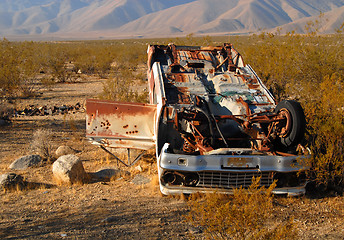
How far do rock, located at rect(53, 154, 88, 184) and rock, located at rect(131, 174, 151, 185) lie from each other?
37.9 inches

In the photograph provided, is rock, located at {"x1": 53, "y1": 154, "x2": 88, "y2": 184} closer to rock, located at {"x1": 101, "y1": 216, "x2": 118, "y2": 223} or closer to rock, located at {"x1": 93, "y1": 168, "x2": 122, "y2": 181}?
rock, located at {"x1": 93, "y1": 168, "x2": 122, "y2": 181}

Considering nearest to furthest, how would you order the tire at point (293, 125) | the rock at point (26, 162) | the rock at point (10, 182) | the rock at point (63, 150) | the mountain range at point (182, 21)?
the tire at point (293, 125), the rock at point (10, 182), the rock at point (26, 162), the rock at point (63, 150), the mountain range at point (182, 21)

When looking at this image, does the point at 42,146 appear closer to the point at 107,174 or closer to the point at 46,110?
the point at 107,174

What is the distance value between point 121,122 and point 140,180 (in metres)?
1.20

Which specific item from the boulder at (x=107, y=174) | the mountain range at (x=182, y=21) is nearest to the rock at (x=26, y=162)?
the boulder at (x=107, y=174)

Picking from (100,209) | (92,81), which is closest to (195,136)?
(100,209)

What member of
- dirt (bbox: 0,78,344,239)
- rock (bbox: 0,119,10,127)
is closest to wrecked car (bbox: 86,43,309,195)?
dirt (bbox: 0,78,344,239)

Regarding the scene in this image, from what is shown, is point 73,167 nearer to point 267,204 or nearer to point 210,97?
point 210,97

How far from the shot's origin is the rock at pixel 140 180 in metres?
6.32

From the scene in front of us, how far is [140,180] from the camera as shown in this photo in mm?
6430

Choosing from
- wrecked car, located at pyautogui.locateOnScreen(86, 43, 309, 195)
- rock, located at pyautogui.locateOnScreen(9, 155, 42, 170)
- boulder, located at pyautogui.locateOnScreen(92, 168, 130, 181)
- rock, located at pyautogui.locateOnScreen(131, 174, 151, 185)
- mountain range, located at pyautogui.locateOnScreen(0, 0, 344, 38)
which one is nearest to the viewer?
wrecked car, located at pyautogui.locateOnScreen(86, 43, 309, 195)

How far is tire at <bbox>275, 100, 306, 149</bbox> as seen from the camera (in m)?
5.48

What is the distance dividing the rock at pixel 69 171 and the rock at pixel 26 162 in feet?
4.07

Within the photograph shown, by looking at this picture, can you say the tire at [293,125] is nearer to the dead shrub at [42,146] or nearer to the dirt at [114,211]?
the dirt at [114,211]
